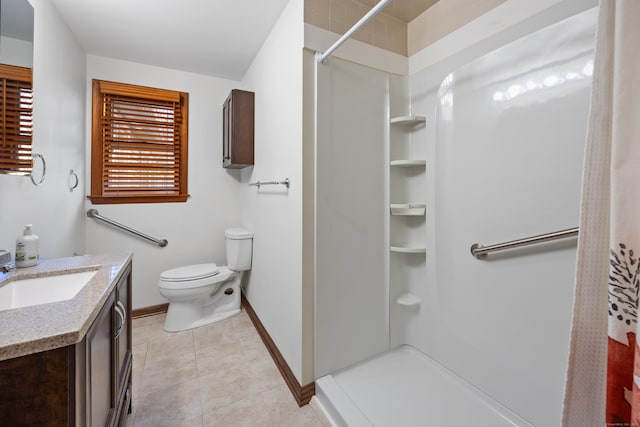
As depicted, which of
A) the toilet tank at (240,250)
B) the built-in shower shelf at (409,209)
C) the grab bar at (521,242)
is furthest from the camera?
the toilet tank at (240,250)

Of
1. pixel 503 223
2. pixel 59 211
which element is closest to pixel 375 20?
pixel 503 223

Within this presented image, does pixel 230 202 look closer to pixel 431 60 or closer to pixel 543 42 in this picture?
pixel 431 60

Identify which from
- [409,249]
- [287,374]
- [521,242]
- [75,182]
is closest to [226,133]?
[75,182]

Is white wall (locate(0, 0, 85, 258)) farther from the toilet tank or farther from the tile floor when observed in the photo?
the toilet tank

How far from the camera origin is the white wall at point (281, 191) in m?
1.52

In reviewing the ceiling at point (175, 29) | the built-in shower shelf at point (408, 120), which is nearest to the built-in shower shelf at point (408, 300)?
the built-in shower shelf at point (408, 120)

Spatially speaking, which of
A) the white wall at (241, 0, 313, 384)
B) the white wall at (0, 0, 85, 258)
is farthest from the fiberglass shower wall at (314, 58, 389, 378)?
the white wall at (0, 0, 85, 258)

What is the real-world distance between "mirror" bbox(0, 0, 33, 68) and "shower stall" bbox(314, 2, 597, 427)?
4.40ft

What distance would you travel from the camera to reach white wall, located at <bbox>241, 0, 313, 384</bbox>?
1.52 meters

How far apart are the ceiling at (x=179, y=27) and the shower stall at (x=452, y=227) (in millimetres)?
700

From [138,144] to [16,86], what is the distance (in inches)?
50.3

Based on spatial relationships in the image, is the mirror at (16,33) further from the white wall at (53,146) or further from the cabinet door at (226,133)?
the cabinet door at (226,133)

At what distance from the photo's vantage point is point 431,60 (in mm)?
1680

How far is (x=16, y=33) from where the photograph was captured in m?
1.20
